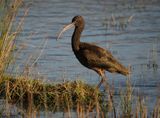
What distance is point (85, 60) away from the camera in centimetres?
1173

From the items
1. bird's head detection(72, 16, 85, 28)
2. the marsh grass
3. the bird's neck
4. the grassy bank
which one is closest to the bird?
the bird's neck

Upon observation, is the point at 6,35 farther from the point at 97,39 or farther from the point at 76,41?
the point at 97,39

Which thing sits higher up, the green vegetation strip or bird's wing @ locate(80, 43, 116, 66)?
bird's wing @ locate(80, 43, 116, 66)

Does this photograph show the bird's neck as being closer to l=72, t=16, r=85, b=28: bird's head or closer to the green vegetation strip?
l=72, t=16, r=85, b=28: bird's head

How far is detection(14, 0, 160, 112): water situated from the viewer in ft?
41.2

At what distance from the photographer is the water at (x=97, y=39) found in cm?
1256

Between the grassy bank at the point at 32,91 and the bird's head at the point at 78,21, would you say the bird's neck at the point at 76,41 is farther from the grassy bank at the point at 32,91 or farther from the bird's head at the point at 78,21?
the grassy bank at the point at 32,91

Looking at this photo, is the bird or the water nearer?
the bird

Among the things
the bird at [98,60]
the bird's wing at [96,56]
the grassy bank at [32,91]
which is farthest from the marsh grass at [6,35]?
the bird's wing at [96,56]

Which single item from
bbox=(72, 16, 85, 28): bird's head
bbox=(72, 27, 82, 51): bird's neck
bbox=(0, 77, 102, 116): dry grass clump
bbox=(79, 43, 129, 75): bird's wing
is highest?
bbox=(72, 16, 85, 28): bird's head

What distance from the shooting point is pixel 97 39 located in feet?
51.8

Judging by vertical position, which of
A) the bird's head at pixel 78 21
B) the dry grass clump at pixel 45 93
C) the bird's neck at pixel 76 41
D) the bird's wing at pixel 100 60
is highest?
the bird's head at pixel 78 21

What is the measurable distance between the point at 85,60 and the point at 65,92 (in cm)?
141

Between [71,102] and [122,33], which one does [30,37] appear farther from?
[71,102]
